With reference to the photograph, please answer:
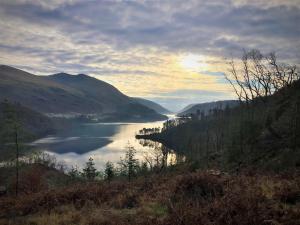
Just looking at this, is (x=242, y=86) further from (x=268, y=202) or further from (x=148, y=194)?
(x=268, y=202)

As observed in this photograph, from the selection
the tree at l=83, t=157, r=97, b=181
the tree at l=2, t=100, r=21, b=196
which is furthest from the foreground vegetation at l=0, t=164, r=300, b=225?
the tree at l=83, t=157, r=97, b=181

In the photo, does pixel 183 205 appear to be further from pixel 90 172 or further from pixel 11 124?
pixel 90 172

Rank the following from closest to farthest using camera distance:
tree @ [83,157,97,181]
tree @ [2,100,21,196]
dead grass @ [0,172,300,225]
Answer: dead grass @ [0,172,300,225] < tree @ [2,100,21,196] < tree @ [83,157,97,181]

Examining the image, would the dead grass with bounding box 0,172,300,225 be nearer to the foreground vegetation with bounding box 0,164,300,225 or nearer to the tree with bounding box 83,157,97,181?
the foreground vegetation with bounding box 0,164,300,225

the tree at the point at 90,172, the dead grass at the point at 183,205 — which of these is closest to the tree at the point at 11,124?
the dead grass at the point at 183,205

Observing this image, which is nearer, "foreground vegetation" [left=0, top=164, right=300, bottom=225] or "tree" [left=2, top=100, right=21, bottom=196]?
"foreground vegetation" [left=0, top=164, right=300, bottom=225]

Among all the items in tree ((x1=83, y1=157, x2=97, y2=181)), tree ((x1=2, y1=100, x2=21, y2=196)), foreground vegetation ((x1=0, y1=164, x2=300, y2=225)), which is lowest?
tree ((x1=83, y1=157, x2=97, y2=181))

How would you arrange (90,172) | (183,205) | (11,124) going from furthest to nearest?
(90,172)
(11,124)
(183,205)

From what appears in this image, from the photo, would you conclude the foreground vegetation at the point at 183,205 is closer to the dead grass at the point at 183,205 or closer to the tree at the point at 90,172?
the dead grass at the point at 183,205

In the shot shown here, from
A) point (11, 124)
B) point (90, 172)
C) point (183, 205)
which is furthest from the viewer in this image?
point (90, 172)

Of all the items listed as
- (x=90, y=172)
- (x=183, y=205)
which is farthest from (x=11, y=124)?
(x=90, y=172)

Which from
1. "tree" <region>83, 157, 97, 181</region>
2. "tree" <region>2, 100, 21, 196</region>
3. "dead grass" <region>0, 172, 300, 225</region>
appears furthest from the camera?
"tree" <region>83, 157, 97, 181</region>

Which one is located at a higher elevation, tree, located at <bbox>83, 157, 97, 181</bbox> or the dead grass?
the dead grass

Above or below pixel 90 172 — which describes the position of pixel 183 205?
above
